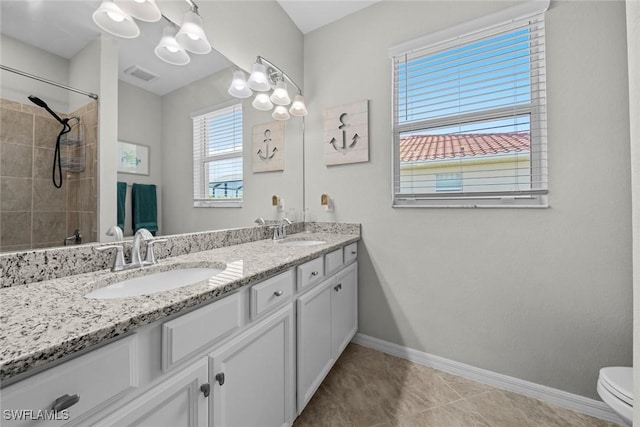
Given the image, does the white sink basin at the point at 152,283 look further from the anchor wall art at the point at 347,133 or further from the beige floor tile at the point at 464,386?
the beige floor tile at the point at 464,386

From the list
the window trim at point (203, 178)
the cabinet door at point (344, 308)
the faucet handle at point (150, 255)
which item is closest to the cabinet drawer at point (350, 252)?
the cabinet door at point (344, 308)

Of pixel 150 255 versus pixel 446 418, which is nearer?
pixel 150 255

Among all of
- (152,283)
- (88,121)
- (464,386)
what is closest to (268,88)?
(88,121)

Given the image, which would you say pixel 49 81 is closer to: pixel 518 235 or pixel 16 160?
pixel 16 160

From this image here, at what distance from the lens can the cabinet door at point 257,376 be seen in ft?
2.66

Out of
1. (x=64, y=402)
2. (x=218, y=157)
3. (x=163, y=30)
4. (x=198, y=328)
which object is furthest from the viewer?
(x=218, y=157)

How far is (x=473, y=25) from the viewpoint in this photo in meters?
1.63

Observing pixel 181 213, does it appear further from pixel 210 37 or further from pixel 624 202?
pixel 624 202

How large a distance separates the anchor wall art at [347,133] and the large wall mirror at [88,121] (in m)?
0.93

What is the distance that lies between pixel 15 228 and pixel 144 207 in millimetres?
399

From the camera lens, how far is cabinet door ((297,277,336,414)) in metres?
1.25

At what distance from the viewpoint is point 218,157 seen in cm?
157

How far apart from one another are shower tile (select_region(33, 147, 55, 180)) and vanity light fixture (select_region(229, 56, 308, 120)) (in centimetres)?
101

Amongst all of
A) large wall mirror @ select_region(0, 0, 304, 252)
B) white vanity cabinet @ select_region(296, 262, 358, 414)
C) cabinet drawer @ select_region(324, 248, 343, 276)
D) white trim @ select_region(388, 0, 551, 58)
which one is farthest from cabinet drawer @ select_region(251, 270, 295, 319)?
white trim @ select_region(388, 0, 551, 58)
